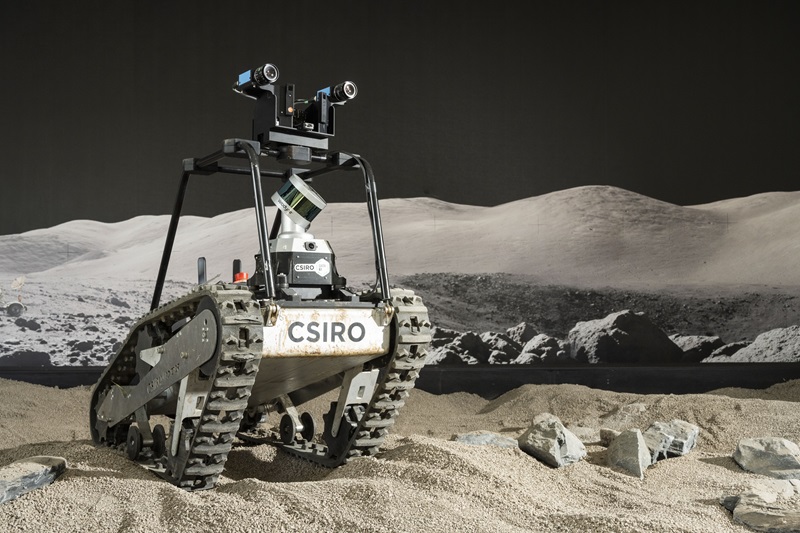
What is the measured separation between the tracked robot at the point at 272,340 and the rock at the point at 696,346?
15.9ft

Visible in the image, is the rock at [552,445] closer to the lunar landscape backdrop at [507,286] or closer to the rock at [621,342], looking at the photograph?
the lunar landscape backdrop at [507,286]

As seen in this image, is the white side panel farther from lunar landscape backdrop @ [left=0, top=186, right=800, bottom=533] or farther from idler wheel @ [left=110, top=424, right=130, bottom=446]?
idler wheel @ [left=110, top=424, right=130, bottom=446]

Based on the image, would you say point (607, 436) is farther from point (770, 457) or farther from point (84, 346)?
point (84, 346)

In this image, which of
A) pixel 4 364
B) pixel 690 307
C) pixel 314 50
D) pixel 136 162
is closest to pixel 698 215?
pixel 690 307

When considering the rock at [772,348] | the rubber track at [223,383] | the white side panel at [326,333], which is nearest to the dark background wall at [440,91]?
the rock at [772,348]

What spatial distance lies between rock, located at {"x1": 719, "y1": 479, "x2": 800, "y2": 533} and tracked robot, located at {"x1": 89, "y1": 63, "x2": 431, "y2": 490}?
1523 millimetres

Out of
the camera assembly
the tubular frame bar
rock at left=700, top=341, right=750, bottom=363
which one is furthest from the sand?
rock at left=700, top=341, right=750, bottom=363

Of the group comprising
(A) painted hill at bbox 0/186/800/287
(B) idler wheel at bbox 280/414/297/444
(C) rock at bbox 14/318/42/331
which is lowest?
(B) idler wheel at bbox 280/414/297/444

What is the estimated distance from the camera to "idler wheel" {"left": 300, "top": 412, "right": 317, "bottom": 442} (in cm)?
468

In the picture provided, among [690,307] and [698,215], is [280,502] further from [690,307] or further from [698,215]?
[698,215]

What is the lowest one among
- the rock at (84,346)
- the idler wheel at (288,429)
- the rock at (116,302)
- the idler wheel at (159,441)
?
the idler wheel at (288,429)

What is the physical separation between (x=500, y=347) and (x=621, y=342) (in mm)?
1225

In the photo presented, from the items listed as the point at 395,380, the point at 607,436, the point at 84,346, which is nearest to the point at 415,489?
the point at 395,380

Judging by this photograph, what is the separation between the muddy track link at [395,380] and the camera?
377cm
